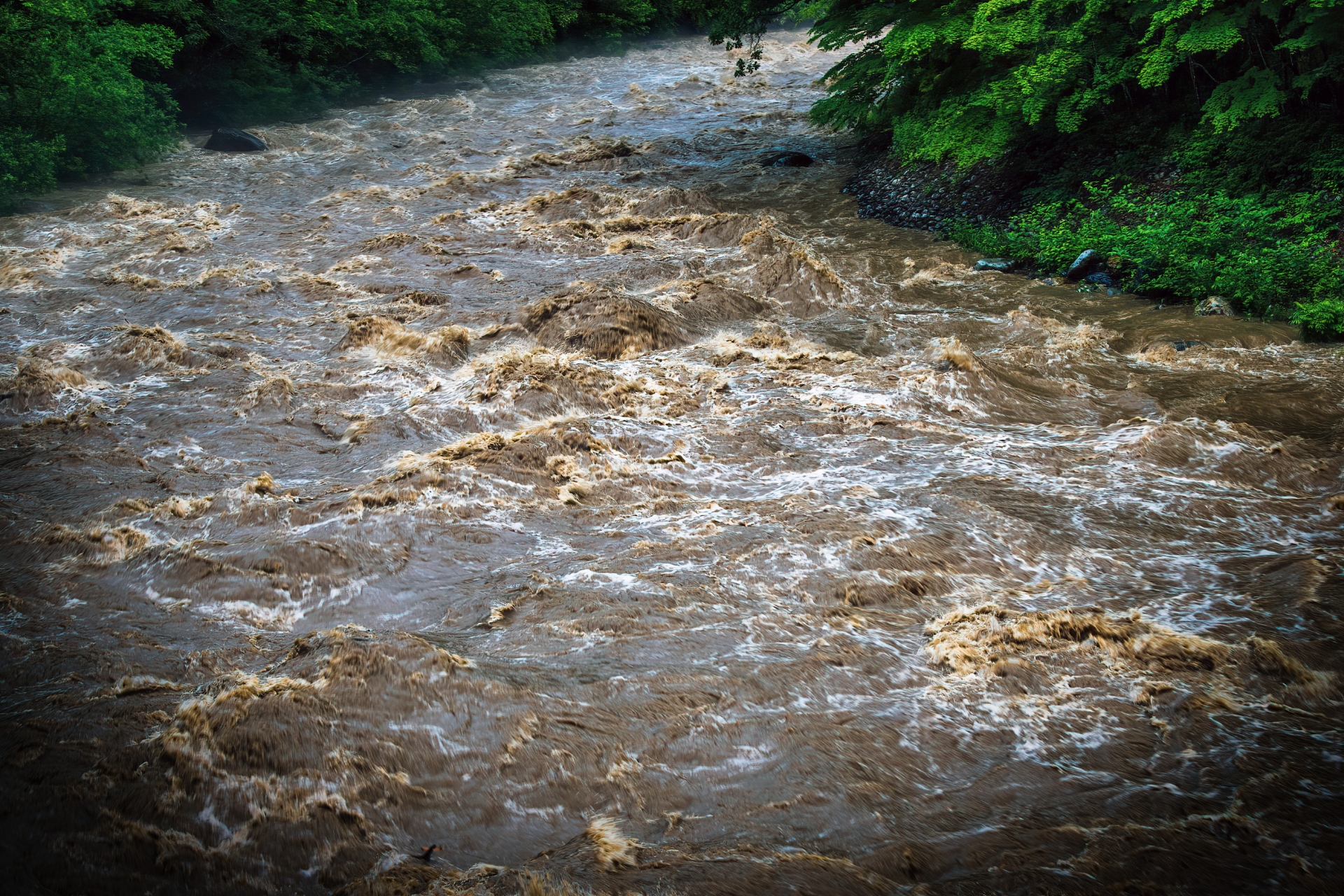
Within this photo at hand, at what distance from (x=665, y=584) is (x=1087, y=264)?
7323 mm

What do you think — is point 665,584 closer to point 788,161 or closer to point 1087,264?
point 1087,264

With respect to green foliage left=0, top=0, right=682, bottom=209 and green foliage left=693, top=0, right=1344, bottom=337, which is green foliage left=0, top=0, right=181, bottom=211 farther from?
green foliage left=693, top=0, right=1344, bottom=337

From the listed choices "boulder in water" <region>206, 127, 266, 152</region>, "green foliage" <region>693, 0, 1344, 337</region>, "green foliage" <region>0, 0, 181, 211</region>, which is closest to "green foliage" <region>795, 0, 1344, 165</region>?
"green foliage" <region>693, 0, 1344, 337</region>

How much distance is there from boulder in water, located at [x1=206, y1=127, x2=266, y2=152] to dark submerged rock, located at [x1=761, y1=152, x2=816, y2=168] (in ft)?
35.0

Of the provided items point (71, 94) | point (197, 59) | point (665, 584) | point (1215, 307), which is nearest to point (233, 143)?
point (197, 59)

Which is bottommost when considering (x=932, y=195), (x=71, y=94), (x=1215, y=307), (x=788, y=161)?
(x=1215, y=307)

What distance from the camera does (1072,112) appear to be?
395 inches

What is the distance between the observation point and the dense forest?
8.27 meters

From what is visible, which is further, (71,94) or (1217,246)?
(71,94)

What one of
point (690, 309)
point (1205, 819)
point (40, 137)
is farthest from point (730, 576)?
point (40, 137)

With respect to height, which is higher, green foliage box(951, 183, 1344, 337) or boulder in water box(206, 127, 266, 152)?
boulder in water box(206, 127, 266, 152)

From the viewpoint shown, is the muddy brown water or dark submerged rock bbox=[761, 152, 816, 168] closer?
the muddy brown water

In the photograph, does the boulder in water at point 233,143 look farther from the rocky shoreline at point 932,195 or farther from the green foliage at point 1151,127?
the rocky shoreline at point 932,195

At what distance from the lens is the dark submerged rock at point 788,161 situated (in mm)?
15641
